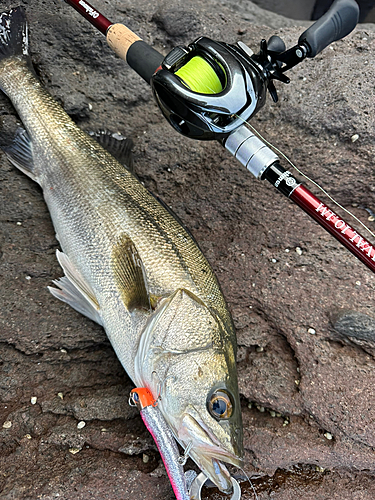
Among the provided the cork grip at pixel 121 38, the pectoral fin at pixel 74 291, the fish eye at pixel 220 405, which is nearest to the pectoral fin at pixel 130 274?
the pectoral fin at pixel 74 291

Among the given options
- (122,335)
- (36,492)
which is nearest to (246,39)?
(122,335)

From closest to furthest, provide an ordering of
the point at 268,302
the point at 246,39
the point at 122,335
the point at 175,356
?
the point at 175,356, the point at 122,335, the point at 268,302, the point at 246,39

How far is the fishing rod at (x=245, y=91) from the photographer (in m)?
2.01

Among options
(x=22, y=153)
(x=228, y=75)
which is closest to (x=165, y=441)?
(x=228, y=75)

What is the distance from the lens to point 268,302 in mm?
2820

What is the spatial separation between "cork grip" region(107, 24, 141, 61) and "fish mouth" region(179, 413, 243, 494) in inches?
89.6

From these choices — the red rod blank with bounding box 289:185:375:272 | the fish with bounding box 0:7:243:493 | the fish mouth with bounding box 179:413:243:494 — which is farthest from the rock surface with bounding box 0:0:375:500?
the red rod blank with bounding box 289:185:375:272

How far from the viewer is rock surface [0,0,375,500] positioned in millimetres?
2412

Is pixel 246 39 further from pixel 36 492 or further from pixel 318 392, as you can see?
pixel 36 492

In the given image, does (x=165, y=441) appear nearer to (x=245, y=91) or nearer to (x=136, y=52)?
(x=245, y=91)

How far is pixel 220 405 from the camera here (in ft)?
6.79

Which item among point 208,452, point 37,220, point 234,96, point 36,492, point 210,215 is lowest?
point 36,492

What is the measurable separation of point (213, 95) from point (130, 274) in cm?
111

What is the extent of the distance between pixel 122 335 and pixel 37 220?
114cm
